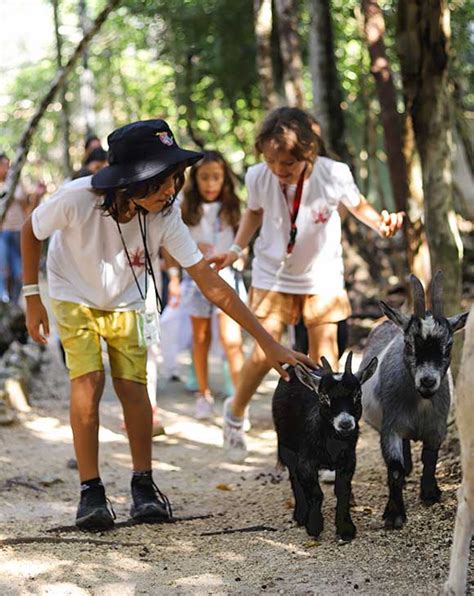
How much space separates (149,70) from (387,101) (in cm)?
1645

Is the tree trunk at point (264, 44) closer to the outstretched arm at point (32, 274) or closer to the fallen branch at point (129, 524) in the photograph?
the outstretched arm at point (32, 274)

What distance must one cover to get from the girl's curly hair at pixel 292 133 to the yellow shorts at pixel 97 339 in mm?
1262

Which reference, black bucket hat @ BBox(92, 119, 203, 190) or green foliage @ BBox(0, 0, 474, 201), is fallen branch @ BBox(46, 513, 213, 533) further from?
green foliage @ BBox(0, 0, 474, 201)

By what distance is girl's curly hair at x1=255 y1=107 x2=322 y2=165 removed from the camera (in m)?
5.93

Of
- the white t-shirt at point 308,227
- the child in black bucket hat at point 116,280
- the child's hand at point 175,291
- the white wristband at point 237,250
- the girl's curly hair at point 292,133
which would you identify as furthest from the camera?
the child's hand at point 175,291

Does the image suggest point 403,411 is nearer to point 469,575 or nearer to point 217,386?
point 469,575

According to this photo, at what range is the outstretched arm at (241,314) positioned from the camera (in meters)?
5.21

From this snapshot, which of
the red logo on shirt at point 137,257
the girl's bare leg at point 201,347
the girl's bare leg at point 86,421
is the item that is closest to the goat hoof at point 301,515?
the girl's bare leg at point 86,421

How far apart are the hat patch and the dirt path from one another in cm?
188

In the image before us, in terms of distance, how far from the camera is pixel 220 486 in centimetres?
642

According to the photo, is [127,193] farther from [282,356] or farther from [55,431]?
[55,431]

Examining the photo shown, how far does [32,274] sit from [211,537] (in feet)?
5.12

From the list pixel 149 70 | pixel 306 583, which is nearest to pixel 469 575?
pixel 306 583

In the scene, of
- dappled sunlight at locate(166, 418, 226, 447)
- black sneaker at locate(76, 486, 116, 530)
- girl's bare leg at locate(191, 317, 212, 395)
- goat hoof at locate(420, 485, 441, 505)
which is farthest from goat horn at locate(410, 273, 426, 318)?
girl's bare leg at locate(191, 317, 212, 395)
